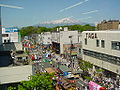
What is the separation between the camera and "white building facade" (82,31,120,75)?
82.8 ft

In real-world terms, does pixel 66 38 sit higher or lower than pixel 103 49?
higher

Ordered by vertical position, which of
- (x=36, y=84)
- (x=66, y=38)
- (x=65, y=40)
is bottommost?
(x=36, y=84)

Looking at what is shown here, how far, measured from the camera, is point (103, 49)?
28.9 metres

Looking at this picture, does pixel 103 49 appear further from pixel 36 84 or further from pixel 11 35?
pixel 11 35

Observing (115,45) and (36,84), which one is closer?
(36,84)

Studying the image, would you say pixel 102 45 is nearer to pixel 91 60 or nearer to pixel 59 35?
pixel 91 60

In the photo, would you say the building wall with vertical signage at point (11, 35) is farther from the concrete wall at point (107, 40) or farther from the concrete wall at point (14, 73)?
the concrete wall at point (14, 73)

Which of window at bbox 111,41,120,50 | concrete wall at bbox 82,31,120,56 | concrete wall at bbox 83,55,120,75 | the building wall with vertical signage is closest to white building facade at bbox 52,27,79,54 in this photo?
the building wall with vertical signage

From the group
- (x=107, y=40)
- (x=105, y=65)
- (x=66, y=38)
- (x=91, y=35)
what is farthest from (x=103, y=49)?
(x=66, y=38)

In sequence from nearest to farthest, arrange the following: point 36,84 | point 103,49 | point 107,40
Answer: point 36,84, point 107,40, point 103,49

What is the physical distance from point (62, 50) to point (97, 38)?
78.4 ft

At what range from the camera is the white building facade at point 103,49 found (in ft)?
82.8

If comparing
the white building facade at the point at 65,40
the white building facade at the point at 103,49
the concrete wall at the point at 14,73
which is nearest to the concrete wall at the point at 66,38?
the white building facade at the point at 65,40

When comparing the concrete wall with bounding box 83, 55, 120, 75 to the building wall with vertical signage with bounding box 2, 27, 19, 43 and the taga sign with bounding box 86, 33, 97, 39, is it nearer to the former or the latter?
the taga sign with bounding box 86, 33, 97, 39
